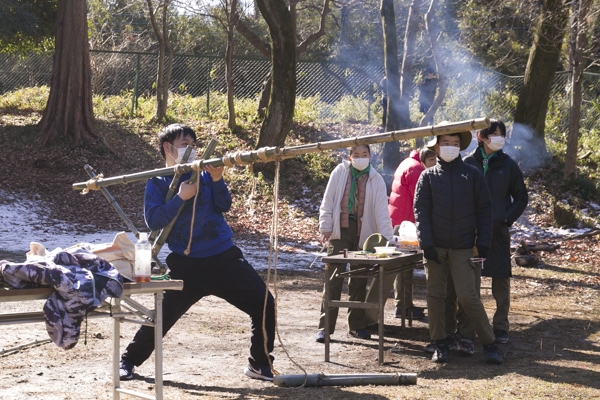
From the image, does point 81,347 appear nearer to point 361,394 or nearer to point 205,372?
point 205,372

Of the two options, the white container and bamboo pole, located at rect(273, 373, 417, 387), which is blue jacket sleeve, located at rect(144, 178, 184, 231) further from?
the white container

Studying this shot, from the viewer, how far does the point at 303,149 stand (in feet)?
15.3

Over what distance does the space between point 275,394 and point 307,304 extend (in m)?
4.01

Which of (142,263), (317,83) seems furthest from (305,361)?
(317,83)

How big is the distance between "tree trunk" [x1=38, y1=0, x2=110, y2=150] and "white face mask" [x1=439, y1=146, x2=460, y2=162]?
46.5ft

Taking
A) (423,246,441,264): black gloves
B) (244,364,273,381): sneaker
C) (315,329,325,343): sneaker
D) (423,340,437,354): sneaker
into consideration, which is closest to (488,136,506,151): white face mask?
(423,246,441,264): black gloves

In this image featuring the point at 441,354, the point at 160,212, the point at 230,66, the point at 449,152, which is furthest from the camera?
the point at 230,66

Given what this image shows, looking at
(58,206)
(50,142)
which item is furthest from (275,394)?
(50,142)

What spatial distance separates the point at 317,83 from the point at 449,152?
17841 mm

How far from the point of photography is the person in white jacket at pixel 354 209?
784cm

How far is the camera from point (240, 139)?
21.1 metres

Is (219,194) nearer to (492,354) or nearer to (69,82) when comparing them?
(492,354)

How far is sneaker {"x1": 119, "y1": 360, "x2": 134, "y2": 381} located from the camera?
233 inches

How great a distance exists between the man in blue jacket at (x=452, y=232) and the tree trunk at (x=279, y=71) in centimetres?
1192
